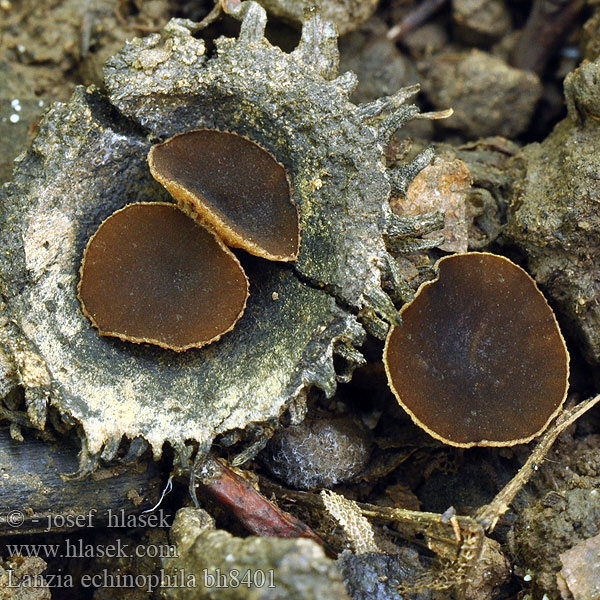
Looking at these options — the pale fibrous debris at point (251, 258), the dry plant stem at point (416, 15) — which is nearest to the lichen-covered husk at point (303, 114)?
the pale fibrous debris at point (251, 258)

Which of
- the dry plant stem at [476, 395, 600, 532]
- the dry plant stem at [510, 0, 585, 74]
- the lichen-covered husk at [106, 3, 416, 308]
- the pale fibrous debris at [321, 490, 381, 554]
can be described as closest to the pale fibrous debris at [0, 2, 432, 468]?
the lichen-covered husk at [106, 3, 416, 308]

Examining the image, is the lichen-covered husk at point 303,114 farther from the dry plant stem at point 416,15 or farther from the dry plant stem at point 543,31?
the dry plant stem at point 543,31

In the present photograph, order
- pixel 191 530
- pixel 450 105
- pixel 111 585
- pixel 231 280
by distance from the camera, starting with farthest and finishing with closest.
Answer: pixel 450 105
pixel 111 585
pixel 231 280
pixel 191 530

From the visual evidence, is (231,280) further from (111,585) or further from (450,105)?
(450,105)

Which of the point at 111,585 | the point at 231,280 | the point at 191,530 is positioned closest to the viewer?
the point at 191,530

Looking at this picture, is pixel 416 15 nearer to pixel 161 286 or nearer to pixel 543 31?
pixel 543 31

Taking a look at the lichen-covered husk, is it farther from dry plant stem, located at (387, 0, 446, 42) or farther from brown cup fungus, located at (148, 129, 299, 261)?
dry plant stem, located at (387, 0, 446, 42)

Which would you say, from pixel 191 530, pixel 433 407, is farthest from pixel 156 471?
pixel 433 407

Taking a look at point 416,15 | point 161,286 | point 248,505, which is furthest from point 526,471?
point 416,15
